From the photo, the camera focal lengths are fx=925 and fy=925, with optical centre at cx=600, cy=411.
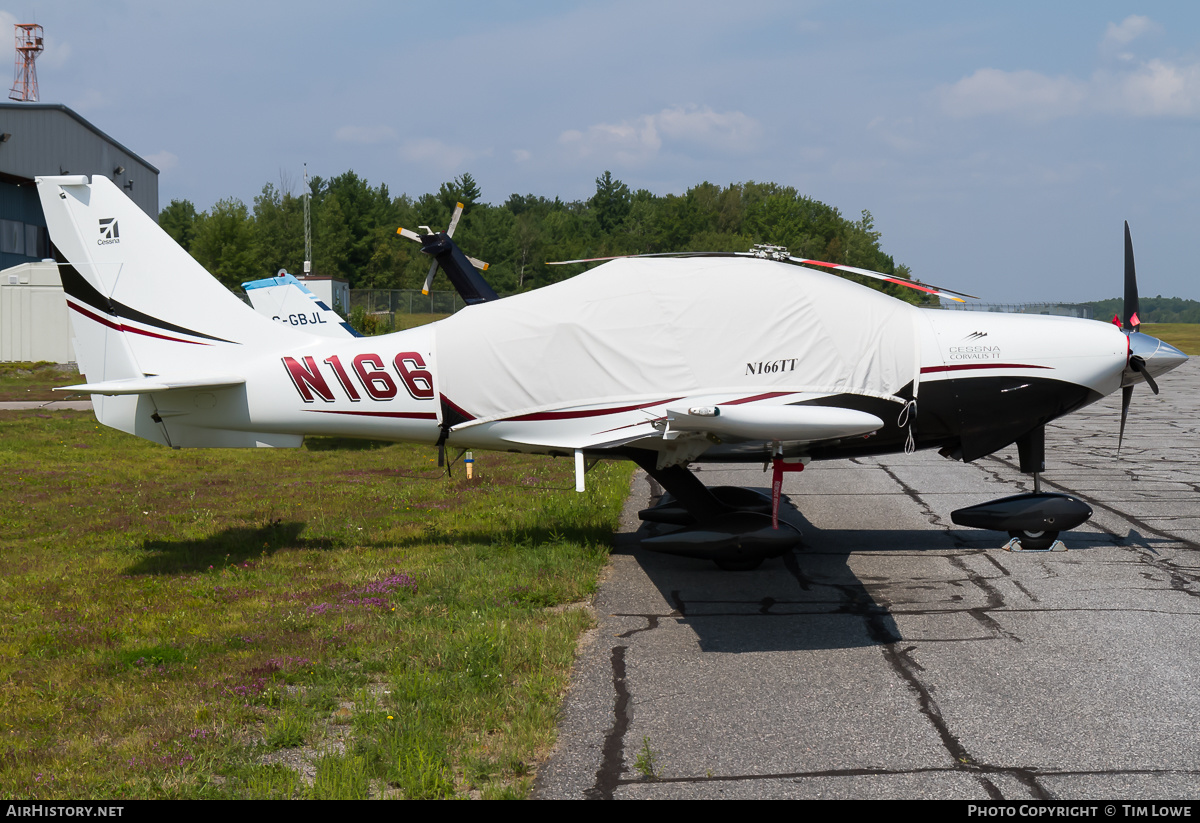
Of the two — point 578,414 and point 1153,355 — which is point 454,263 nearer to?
point 578,414

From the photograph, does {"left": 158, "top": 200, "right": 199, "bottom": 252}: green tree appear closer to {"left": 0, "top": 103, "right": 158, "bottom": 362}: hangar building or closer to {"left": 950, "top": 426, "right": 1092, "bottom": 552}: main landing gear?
{"left": 0, "top": 103, "right": 158, "bottom": 362}: hangar building

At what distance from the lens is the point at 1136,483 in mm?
12938

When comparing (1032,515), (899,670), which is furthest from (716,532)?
(1032,515)

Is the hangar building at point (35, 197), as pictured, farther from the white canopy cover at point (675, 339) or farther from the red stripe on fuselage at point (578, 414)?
the red stripe on fuselage at point (578, 414)

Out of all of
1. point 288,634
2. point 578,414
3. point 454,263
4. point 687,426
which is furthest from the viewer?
point 454,263

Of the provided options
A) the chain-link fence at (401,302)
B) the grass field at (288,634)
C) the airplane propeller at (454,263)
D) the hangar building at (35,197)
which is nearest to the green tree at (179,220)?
the chain-link fence at (401,302)

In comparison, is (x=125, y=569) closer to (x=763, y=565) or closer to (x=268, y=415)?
(x=268, y=415)

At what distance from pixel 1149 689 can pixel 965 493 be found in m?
7.19

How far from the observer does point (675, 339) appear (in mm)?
8359

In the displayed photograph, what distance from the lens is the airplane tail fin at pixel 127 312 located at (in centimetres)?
897

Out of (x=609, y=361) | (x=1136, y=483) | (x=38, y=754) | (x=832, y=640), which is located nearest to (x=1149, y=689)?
(x=832, y=640)

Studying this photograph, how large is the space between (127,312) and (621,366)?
15.9ft

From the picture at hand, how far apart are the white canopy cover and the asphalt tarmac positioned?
1.82 meters
